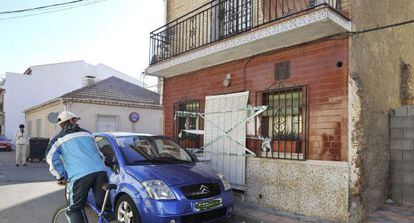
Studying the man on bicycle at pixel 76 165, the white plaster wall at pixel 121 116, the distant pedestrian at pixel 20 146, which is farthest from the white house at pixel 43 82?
the man on bicycle at pixel 76 165

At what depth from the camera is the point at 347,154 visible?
5637mm

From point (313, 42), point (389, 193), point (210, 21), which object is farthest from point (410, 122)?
point (210, 21)

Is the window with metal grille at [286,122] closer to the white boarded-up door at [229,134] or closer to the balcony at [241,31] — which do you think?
the white boarded-up door at [229,134]

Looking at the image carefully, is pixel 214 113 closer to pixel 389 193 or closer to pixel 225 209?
pixel 225 209

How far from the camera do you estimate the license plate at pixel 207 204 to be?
16.3 ft

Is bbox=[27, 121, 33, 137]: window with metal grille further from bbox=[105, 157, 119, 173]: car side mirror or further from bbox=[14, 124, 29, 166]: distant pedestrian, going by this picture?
bbox=[105, 157, 119, 173]: car side mirror

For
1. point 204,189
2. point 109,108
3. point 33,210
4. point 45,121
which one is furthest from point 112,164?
point 45,121

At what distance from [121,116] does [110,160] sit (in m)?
13.4

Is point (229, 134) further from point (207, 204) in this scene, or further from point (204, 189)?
point (207, 204)

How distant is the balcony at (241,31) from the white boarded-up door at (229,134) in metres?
0.96

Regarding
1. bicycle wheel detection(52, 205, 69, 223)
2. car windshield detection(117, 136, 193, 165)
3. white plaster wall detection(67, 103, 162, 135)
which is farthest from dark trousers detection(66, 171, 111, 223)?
white plaster wall detection(67, 103, 162, 135)

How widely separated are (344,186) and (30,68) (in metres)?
31.0

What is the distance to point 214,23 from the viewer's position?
880cm

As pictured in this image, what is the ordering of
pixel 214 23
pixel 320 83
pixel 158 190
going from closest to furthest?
1. pixel 158 190
2. pixel 320 83
3. pixel 214 23
